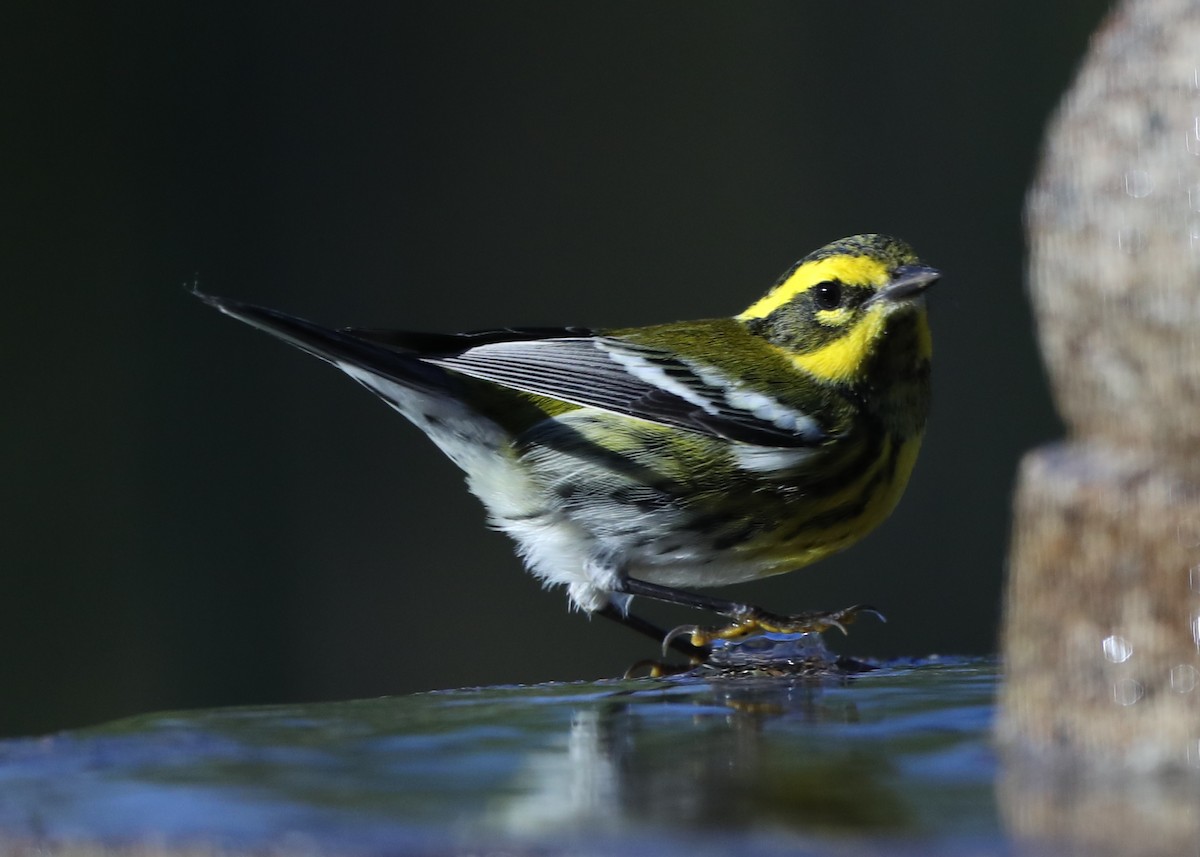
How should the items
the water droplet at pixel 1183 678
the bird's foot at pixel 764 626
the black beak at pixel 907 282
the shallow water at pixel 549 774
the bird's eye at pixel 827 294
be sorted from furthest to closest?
the bird's eye at pixel 827 294, the black beak at pixel 907 282, the bird's foot at pixel 764 626, the water droplet at pixel 1183 678, the shallow water at pixel 549 774

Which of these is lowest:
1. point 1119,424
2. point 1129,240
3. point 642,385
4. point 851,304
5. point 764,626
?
point 764,626

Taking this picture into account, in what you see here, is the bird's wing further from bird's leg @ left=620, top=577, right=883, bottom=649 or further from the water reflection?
the water reflection

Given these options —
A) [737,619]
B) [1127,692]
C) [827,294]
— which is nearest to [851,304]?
[827,294]

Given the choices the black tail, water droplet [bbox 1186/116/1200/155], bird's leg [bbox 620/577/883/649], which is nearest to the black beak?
bird's leg [bbox 620/577/883/649]

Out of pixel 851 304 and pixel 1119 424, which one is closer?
pixel 1119 424

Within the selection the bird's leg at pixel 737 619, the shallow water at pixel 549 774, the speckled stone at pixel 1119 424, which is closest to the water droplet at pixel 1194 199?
the speckled stone at pixel 1119 424

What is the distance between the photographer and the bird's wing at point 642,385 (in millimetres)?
2639

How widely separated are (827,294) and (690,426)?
0.33 m

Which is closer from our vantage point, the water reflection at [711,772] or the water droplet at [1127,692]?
the water reflection at [711,772]

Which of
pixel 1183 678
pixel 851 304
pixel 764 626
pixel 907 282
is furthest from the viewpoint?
pixel 851 304

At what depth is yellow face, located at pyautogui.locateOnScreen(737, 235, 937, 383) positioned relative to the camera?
265cm

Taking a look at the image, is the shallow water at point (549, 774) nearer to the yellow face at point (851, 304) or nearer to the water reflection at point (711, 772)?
the water reflection at point (711, 772)

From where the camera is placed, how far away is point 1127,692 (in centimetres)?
126

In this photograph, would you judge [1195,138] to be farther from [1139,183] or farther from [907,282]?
[907,282]
